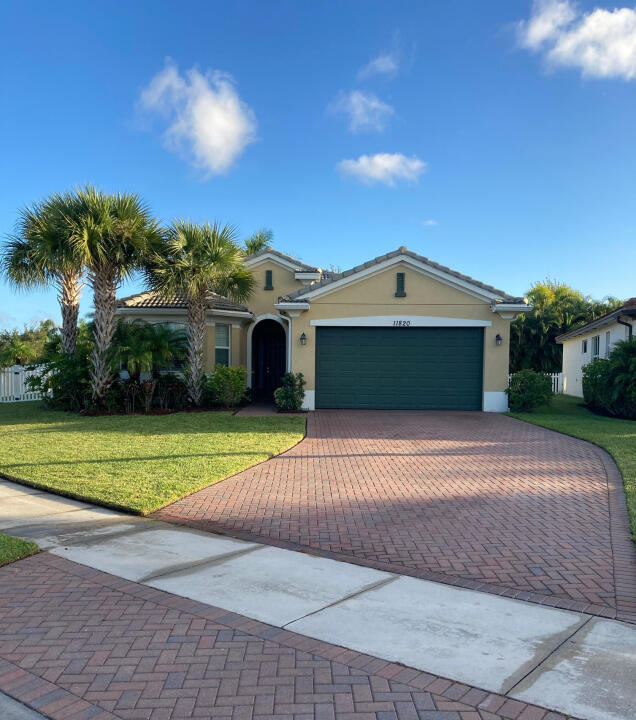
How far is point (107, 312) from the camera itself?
16.8 m

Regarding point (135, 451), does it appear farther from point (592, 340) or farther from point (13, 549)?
point (592, 340)

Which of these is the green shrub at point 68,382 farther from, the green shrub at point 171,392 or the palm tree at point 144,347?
the green shrub at point 171,392

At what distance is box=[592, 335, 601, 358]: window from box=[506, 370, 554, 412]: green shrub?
22.9 ft

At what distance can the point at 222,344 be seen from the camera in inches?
808

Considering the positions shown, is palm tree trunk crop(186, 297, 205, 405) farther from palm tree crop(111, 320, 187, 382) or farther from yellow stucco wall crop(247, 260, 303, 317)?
yellow stucco wall crop(247, 260, 303, 317)

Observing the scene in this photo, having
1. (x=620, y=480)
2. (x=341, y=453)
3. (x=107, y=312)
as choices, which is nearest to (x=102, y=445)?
(x=341, y=453)

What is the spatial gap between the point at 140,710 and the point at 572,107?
1678 centimetres

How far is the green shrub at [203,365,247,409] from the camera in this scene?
18125 millimetres

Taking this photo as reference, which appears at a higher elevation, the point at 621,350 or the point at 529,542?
the point at 621,350

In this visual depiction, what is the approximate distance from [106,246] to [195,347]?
4.11m

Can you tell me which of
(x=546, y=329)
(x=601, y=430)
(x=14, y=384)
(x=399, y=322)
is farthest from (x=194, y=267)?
(x=546, y=329)

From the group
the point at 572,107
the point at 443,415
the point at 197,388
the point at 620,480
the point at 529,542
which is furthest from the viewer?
the point at 197,388

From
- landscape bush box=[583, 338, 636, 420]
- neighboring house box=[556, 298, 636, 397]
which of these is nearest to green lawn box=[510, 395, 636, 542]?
landscape bush box=[583, 338, 636, 420]

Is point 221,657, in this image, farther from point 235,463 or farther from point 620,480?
point 620,480
